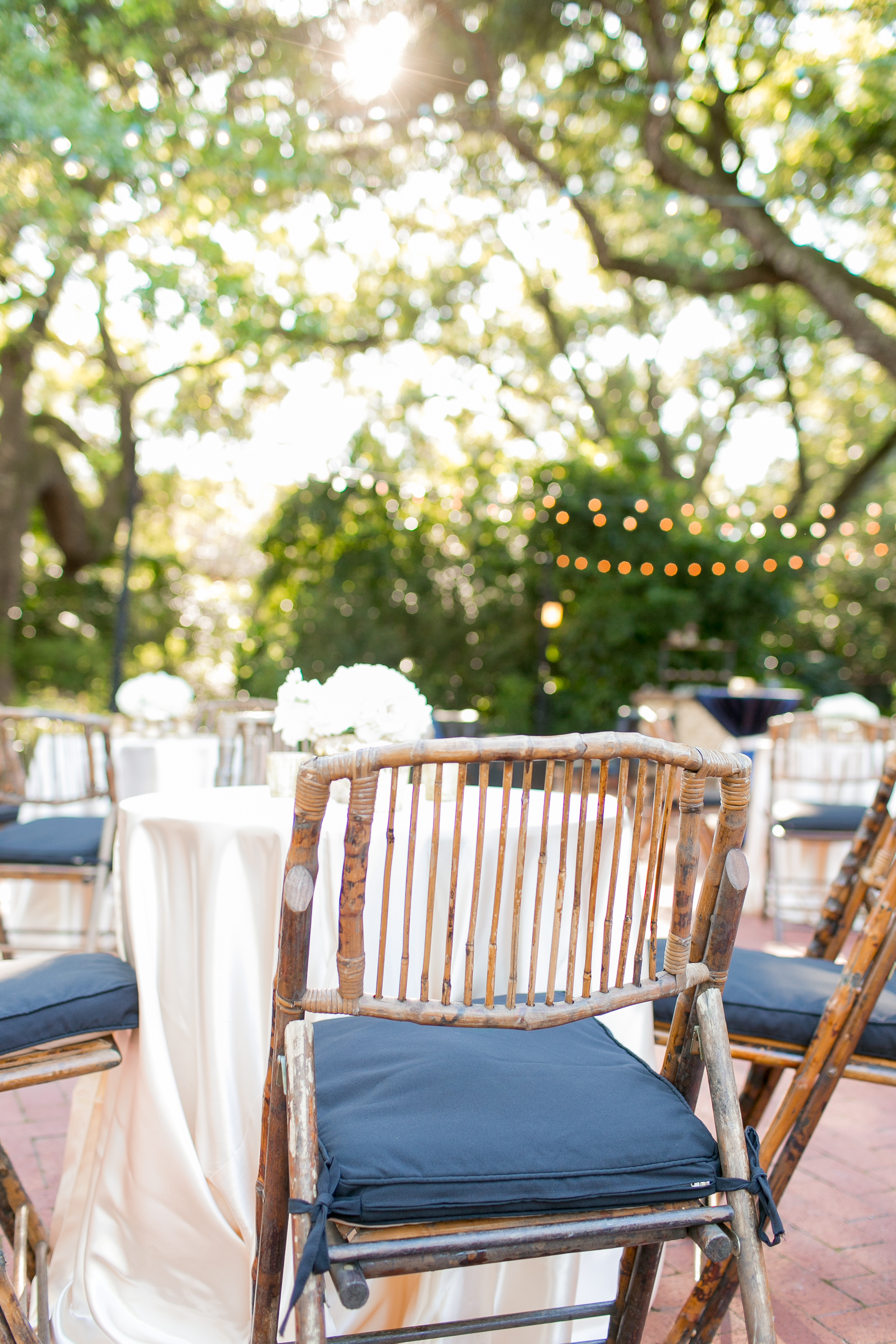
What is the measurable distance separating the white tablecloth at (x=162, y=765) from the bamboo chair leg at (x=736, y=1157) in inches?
121

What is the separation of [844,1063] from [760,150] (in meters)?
10.7

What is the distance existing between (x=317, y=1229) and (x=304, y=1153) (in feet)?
0.24

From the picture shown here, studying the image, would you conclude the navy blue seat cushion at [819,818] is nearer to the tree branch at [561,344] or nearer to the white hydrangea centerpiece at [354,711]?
the white hydrangea centerpiece at [354,711]

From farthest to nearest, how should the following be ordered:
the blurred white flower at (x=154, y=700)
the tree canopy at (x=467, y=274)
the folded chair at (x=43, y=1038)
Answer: the tree canopy at (x=467, y=274) < the blurred white flower at (x=154, y=700) < the folded chair at (x=43, y=1038)

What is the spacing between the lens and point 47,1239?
68.2 inches

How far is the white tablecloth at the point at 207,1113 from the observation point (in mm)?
1517

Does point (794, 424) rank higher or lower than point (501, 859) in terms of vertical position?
higher

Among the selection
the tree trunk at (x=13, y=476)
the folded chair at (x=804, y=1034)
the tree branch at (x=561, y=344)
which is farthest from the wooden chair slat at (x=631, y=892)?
the tree branch at (x=561, y=344)

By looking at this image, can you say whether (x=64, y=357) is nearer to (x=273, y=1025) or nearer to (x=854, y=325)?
(x=854, y=325)

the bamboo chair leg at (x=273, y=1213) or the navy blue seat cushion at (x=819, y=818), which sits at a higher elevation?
the navy blue seat cushion at (x=819, y=818)

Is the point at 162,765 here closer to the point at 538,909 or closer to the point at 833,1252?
the point at 833,1252

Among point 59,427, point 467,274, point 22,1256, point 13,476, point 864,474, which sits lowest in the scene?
point 22,1256

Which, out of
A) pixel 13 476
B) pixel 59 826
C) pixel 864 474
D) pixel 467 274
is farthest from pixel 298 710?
pixel 864 474

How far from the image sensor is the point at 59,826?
339 cm
